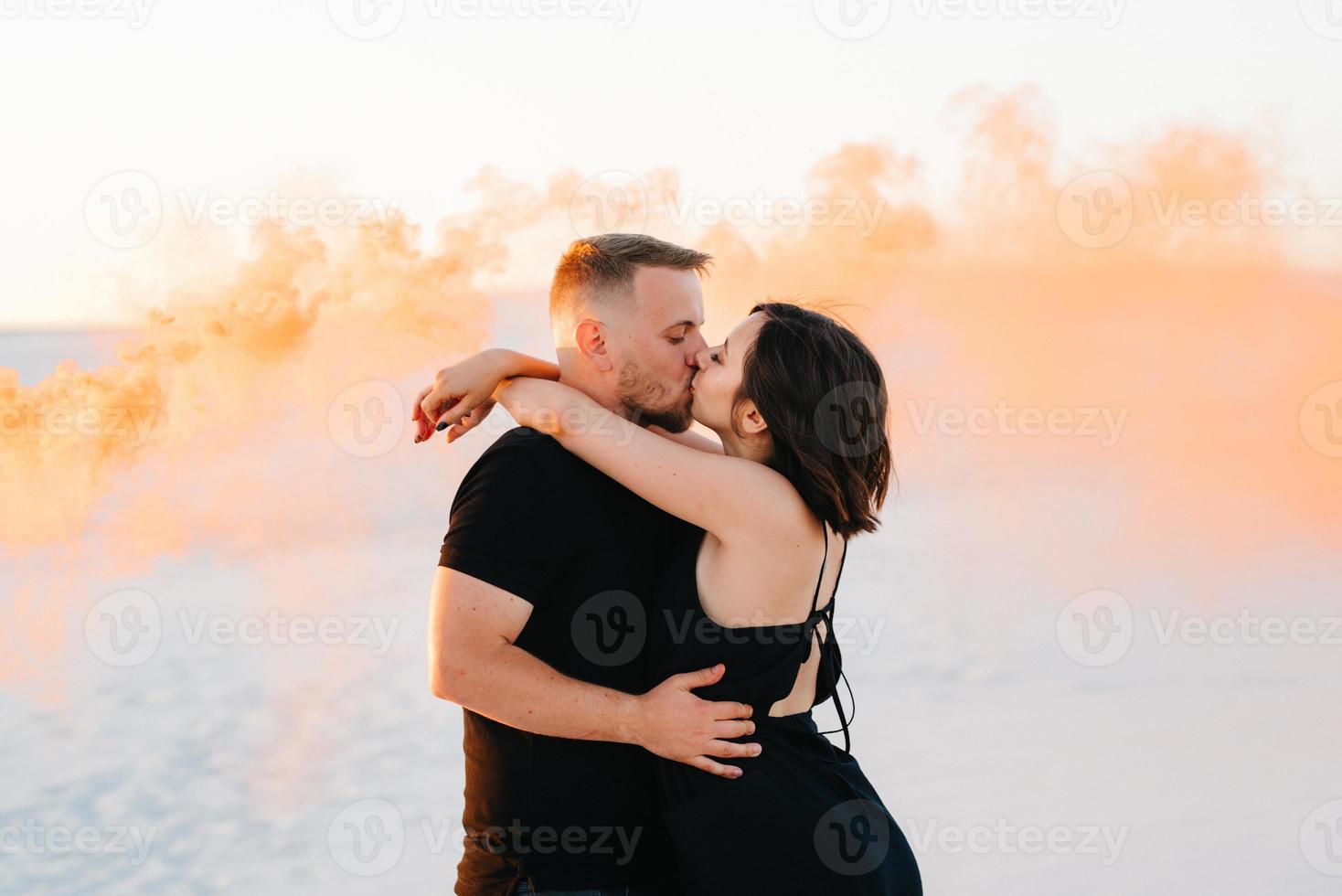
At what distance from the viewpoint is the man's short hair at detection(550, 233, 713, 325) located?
97.7 inches

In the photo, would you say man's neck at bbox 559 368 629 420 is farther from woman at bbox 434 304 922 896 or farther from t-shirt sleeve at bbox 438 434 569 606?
t-shirt sleeve at bbox 438 434 569 606

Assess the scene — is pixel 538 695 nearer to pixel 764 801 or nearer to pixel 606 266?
pixel 764 801

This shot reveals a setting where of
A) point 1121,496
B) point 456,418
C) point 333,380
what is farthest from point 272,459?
point 456,418

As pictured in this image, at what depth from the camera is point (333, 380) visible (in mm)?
16656

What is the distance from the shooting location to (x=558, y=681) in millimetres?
2072

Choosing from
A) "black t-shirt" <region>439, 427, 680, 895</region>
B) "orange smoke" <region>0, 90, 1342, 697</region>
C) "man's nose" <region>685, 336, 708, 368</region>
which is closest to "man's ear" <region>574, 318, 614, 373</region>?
"man's nose" <region>685, 336, 708, 368</region>

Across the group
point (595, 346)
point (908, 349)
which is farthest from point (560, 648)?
point (908, 349)

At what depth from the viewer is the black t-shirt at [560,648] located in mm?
2064

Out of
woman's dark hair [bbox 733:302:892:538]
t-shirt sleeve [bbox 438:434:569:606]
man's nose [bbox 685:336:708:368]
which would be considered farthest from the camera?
man's nose [bbox 685:336:708:368]

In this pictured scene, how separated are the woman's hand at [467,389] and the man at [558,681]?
219mm

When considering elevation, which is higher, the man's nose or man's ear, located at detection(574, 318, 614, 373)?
the man's nose

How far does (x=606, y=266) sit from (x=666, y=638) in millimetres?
775

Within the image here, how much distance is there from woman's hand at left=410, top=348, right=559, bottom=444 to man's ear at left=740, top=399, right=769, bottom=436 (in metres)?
0.41

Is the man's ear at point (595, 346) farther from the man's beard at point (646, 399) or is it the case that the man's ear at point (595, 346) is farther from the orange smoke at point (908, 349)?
the orange smoke at point (908, 349)
